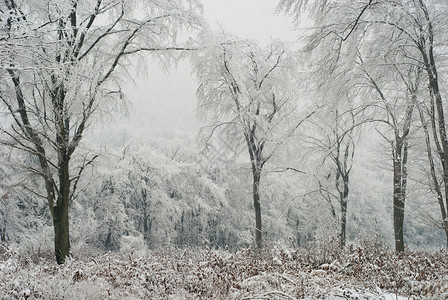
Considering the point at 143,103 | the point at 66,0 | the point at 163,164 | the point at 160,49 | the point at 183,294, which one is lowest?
the point at 183,294

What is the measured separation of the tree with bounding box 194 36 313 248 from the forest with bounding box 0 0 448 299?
5 cm

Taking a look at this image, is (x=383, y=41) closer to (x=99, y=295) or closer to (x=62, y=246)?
(x=99, y=295)

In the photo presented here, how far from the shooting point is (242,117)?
9734 millimetres

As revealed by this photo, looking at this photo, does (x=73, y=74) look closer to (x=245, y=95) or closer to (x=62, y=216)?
(x=62, y=216)

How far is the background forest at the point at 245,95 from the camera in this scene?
17.5ft

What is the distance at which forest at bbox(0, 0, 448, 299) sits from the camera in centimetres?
412

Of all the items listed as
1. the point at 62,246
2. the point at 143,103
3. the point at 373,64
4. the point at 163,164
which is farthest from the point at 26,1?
the point at 143,103

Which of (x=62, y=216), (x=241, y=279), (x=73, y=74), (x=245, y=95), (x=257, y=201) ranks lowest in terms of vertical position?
(x=241, y=279)

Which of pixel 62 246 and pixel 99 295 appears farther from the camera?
pixel 62 246

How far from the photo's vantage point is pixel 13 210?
18531mm

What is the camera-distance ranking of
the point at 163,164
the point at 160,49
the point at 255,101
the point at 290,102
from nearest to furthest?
the point at 160,49 → the point at 255,101 → the point at 290,102 → the point at 163,164

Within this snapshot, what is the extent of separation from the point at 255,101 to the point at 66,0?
20.2ft

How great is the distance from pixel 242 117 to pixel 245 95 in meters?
0.79

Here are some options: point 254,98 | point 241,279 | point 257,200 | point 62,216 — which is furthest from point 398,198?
point 62,216
